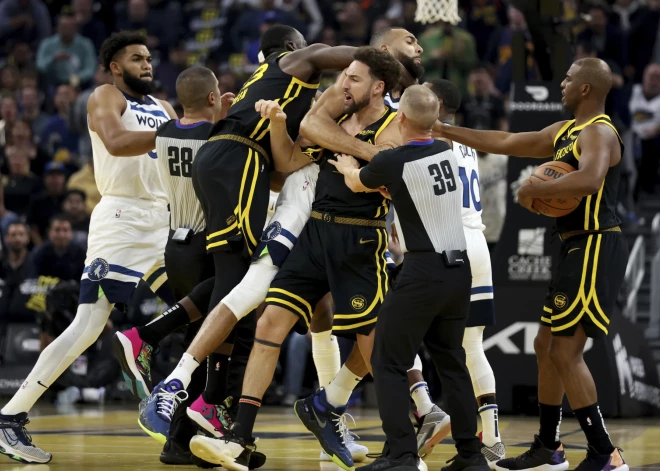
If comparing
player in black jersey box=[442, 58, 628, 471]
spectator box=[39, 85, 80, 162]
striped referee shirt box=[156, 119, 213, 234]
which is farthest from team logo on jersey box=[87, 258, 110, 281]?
spectator box=[39, 85, 80, 162]

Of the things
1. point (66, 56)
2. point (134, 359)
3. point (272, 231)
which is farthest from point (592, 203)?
point (66, 56)

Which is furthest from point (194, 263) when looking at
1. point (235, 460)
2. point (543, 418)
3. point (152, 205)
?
point (543, 418)

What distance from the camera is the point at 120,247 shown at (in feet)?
26.1

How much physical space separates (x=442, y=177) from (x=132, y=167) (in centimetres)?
265

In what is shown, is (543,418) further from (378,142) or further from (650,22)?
(650,22)

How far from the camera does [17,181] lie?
15.7 metres

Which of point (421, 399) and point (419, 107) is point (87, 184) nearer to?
point (421, 399)

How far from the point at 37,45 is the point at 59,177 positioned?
208 inches

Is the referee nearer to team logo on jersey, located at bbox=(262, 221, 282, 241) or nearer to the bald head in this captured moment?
the bald head

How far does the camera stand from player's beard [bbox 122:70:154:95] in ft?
27.1

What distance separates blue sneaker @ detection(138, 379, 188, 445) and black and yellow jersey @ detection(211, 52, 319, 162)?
165 cm

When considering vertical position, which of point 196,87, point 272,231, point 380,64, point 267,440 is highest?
point 380,64

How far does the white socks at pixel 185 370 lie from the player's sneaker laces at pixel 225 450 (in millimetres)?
495

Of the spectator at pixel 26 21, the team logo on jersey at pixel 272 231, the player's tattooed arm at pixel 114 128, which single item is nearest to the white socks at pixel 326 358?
the team logo on jersey at pixel 272 231
